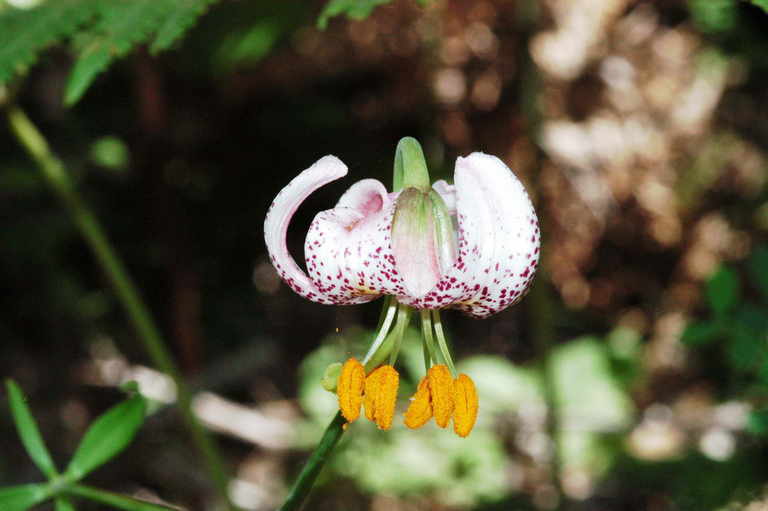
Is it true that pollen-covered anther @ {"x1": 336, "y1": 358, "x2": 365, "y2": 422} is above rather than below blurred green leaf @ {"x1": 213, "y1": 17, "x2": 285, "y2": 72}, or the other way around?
above

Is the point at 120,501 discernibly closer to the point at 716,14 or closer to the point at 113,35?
the point at 113,35

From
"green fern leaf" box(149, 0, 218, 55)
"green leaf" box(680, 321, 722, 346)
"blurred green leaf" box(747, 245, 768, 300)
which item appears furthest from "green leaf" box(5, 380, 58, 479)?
"blurred green leaf" box(747, 245, 768, 300)

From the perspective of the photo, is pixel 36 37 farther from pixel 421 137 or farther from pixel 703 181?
pixel 703 181

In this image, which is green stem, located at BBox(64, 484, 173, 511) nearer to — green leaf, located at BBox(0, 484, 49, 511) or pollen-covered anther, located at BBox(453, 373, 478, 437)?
green leaf, located at BBox(0, 484, 49, 511)

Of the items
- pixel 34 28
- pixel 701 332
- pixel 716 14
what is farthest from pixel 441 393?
pixel 716 14

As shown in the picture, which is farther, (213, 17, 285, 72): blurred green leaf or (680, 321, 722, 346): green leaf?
(213, 17, 285, 72): blurred green leaf

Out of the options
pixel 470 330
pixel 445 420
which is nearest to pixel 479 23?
pixel 470 330

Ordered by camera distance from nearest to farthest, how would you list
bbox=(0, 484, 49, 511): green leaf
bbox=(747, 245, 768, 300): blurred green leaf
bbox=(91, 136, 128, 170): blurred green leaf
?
bbox=(0, 484, 49, 511): green leaf
bbox=(747, 245, 768, 300): blurred green leaf
bbox=(91, 136, 128, 170): blurred green leaf
